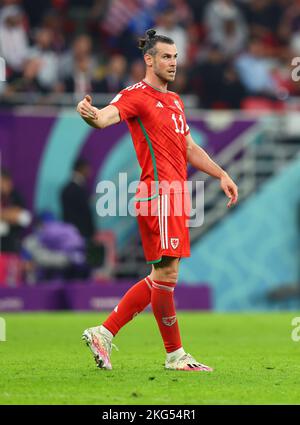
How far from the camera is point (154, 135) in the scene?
8.73 meters

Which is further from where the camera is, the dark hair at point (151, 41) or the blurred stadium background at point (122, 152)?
the blurred stadium background at point (122, 152)

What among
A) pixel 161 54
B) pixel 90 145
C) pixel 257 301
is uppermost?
pixel 90 145

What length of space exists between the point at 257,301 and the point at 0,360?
11.0 meters

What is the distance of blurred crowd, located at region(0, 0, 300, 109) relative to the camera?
19.5 meters

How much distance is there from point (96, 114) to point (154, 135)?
2.95 feet

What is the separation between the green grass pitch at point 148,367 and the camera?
7098mm

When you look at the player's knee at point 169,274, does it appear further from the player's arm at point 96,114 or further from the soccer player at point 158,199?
the player's arm at point 96,114

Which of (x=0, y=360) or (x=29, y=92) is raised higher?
(x=29, y=92)

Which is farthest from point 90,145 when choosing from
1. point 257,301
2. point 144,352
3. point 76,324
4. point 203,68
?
point 144,352

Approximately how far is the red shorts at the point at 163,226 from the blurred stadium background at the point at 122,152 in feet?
29.6

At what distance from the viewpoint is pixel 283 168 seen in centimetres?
2050

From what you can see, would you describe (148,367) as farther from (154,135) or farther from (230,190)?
(154,135)

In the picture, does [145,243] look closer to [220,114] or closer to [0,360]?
[0,360]

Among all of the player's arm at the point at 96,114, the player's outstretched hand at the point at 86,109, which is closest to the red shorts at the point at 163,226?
the player's arm at the point at 96,114
